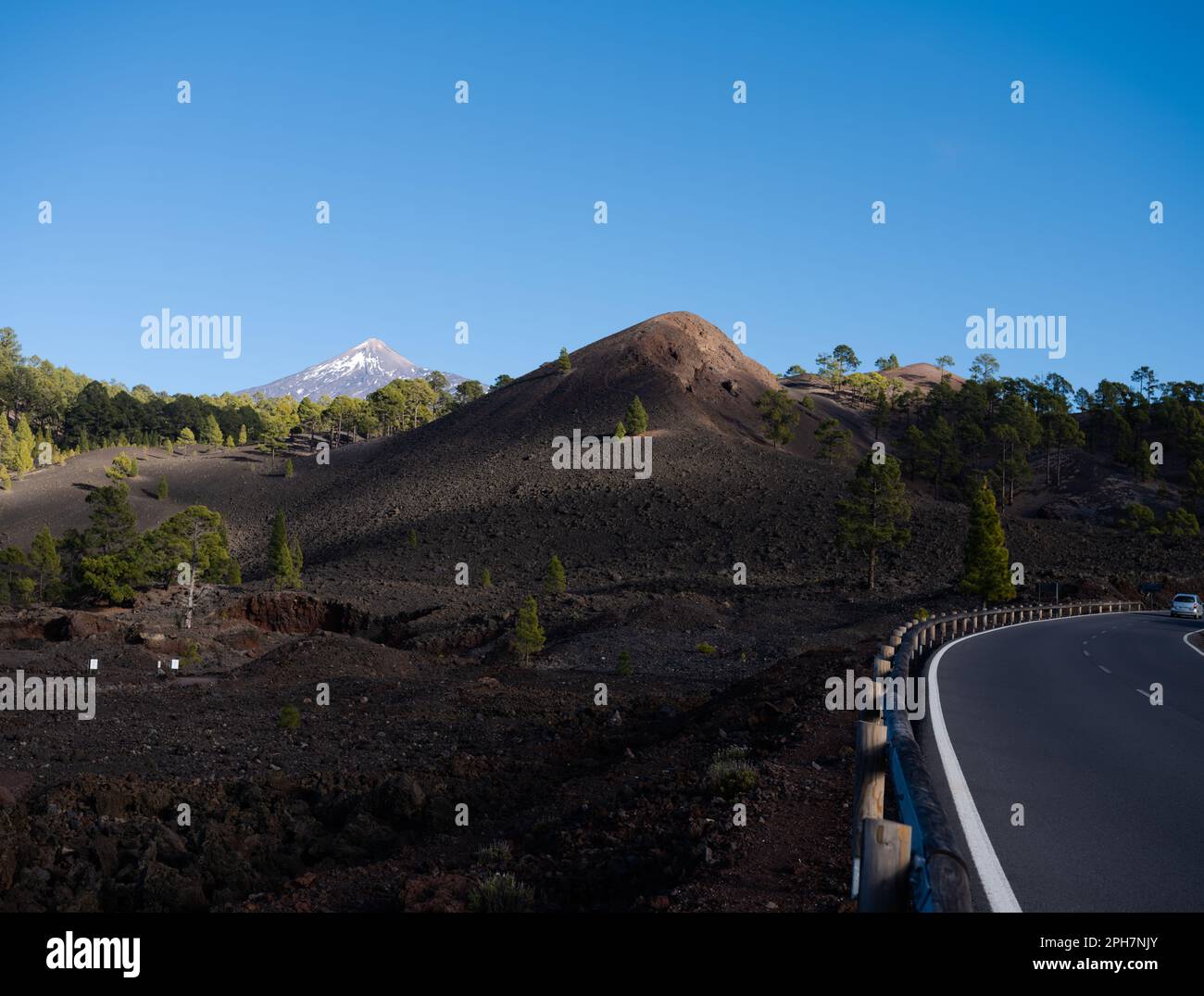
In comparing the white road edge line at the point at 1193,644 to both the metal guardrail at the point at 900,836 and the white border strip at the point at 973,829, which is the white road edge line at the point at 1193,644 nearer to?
the white border strip at the point at 973,829

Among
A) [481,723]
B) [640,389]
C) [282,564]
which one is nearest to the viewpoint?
[481,723]

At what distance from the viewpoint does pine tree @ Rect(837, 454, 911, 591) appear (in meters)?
51.4

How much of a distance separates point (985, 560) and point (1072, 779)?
39.9 m

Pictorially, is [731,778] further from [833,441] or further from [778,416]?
[778,416]

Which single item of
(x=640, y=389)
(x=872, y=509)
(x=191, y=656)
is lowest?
(x=191, y=656)

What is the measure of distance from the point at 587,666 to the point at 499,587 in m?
25.9

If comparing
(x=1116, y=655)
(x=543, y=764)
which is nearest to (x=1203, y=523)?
(x=1116, y=655)

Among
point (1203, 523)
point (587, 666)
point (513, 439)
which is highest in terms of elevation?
point (513, 439)

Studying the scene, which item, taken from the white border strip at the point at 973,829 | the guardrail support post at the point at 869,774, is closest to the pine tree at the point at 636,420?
the white border strip at the point at 973,829

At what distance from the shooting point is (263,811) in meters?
11.8

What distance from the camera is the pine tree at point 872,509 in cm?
5141

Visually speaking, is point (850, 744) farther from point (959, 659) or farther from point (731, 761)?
point (959, 659)

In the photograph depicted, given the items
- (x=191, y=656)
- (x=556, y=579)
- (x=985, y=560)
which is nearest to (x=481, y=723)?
(x=191, y=656)

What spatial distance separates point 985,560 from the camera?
1841 inches
